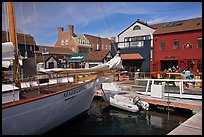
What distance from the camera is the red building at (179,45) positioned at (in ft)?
69.6

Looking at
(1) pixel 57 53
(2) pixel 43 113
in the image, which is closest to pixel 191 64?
(2) pixel 43 113

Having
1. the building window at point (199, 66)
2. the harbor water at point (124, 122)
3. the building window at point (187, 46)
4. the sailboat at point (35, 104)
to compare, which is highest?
the building window at point (187, 46)

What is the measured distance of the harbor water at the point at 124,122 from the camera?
8.12 metres

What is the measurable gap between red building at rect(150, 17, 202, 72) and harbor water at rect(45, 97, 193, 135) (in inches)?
502

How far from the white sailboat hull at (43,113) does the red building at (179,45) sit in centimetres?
1646

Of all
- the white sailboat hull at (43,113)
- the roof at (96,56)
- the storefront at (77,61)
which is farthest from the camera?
the storefront at (77,61)

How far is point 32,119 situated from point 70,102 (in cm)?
212

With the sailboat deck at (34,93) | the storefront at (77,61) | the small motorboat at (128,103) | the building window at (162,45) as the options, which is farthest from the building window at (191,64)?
the sailboat deck at (34,93)

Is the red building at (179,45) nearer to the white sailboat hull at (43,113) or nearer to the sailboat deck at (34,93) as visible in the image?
the white sailboat hull at (43,113)

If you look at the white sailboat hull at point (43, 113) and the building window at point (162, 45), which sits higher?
the building window at point (162, 45)

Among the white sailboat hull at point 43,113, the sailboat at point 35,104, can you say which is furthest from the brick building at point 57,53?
the white sailboat hull at point 43,113

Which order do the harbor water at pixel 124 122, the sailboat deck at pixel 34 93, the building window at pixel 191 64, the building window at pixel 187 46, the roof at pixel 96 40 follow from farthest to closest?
the roof at pixel 96 40
the building window at pixel 187 46
the building window at pixel 191 64
the harbor water at pixel 124 122
the sailboat deck at pixel 34 93

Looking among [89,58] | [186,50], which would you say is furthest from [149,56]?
[89,58]

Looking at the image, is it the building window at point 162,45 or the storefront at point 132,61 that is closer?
the building window at point 162,45
